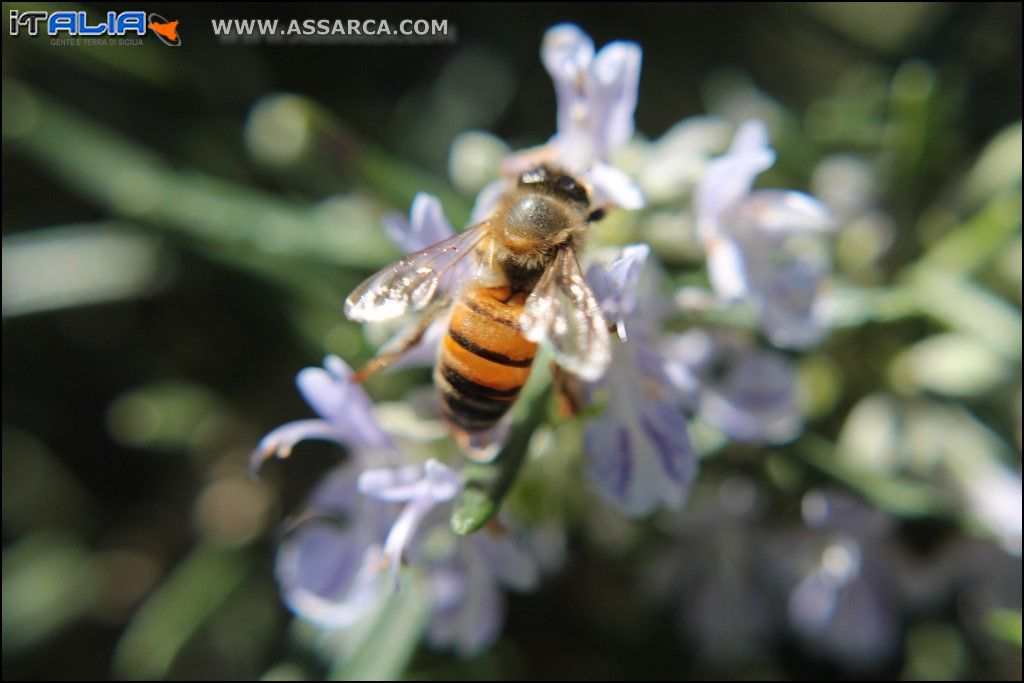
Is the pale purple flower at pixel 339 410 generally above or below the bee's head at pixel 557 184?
below

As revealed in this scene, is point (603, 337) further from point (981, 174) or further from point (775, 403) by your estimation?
point (981, 174)

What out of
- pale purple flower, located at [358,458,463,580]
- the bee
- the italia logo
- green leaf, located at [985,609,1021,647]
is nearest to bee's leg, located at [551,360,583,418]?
the bee

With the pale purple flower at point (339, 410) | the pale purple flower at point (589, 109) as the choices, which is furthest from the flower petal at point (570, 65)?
the pale purple flower at point (339, 410)

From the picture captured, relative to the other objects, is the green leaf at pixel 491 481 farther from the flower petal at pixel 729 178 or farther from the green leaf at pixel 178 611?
the green leaf at pixel 178 611

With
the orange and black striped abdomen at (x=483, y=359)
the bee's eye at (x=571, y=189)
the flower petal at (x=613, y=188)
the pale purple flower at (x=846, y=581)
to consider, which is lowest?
the pale purple flower at (x=846, y=581)

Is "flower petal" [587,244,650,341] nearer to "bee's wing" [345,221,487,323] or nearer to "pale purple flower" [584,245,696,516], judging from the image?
"pale purple flower" [584,245,696,516]
